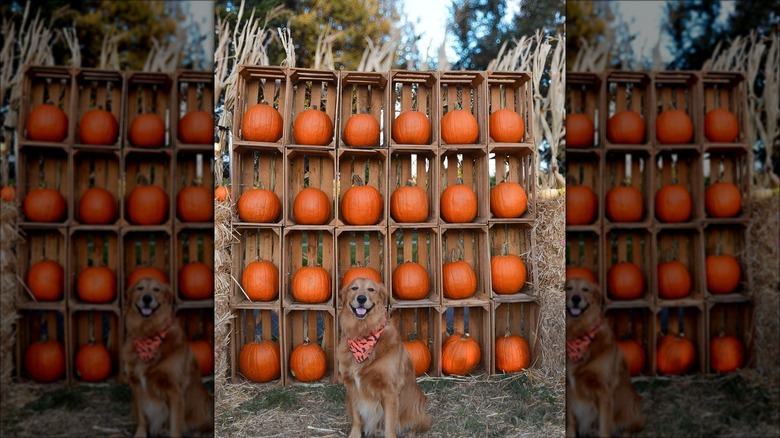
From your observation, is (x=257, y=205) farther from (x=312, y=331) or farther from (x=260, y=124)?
(x=312, y=331)

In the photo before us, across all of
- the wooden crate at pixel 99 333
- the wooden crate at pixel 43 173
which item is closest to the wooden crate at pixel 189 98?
the wooden crate at pixel 43 173

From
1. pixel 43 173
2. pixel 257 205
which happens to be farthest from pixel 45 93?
pixel 257 205

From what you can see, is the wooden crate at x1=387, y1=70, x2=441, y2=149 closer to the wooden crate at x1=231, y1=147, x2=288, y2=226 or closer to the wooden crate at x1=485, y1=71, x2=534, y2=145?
the wooden crate at x1=485, y1=71, x2=534, y2=145

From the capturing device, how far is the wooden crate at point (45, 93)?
1.06 m

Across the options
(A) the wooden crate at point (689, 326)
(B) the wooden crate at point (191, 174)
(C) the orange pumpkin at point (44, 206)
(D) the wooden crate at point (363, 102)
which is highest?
(D) the wooden crate at point (363, 102)

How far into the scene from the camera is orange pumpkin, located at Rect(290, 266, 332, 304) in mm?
3316

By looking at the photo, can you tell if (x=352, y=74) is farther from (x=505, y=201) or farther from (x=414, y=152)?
(x=505, y=201)

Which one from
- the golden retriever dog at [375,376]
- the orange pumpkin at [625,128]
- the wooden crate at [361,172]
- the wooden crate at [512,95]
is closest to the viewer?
the orange pumpkin at [625,128]

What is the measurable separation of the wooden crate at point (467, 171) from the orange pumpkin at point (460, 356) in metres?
0.79

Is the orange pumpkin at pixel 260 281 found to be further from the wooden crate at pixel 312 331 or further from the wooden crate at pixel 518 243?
the wooden crate at pixel 518 243

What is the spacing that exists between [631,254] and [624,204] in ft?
0.27

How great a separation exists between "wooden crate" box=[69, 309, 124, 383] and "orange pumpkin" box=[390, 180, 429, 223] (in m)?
2.39

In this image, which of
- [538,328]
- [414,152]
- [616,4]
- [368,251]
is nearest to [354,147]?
[414,152]

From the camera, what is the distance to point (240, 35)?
3.07 m
